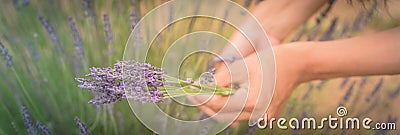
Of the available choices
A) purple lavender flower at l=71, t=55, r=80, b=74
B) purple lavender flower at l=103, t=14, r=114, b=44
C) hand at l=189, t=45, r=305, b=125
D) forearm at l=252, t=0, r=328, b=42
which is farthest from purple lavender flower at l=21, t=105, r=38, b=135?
forearm at l=252, t=0, r=328, b=42

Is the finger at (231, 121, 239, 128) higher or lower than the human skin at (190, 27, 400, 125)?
lower

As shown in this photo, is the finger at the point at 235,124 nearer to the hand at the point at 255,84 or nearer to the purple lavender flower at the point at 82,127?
the hand at the point at 255,84

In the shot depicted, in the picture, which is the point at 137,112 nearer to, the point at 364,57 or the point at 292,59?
the point at 292,59

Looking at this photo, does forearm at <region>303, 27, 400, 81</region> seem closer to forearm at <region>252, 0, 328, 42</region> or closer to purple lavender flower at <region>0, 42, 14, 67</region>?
forearm at <region>252, 0, 328, 42</region>

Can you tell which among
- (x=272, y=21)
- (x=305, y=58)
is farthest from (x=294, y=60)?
(x=272, y=21)

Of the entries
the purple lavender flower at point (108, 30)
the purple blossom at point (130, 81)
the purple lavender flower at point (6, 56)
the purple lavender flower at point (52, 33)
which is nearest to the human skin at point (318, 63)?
the purple blossom at point (130, 81)

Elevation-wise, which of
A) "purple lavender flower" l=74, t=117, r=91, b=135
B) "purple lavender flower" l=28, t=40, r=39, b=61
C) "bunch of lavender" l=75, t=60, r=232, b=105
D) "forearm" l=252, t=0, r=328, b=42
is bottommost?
"purple lavender flower" l=74, t=117, r=91, b=135
